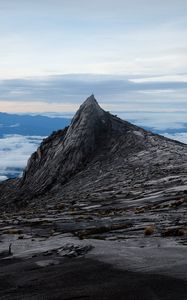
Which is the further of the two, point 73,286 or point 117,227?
point 117,227

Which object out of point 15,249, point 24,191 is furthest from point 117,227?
point 24,191

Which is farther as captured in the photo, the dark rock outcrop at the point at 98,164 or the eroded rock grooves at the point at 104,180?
the dark rock outcrop at the point at 98,164

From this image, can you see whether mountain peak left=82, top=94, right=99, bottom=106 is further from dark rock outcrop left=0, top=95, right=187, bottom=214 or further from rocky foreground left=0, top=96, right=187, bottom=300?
rocky foreground left=0, top=96, right=187, bottom=300

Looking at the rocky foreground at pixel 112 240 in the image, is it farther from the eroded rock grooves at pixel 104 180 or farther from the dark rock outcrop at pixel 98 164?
the dark rock outcrop at pixel 98 164

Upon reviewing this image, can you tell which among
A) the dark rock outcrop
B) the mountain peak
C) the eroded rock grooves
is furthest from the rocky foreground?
the mountain peak

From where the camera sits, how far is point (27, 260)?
1725 centimetres

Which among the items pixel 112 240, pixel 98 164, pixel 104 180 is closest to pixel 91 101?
pixel 98 164

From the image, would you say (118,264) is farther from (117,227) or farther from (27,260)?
(117,227)

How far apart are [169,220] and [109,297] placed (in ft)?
36.6

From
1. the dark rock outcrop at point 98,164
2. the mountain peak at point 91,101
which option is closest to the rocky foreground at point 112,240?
the dark rock outcrop at point 98,164

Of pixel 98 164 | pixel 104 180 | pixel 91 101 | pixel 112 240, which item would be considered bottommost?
pixel 112 240

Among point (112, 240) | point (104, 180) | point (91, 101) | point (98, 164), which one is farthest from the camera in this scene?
point (91, 101)

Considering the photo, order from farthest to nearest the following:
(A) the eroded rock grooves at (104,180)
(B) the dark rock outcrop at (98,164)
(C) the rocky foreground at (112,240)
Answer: (B) the dark rock outcrop at (98,164)
(A) the eroded rock grooves at (104,180)
(C) the rocky foreground at (112,240)

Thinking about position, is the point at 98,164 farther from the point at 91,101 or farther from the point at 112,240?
the point at 112,240
